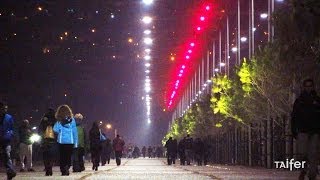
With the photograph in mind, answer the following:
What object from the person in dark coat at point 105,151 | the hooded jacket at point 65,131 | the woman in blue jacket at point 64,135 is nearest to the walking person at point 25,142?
the hooded jacket at point 65,131

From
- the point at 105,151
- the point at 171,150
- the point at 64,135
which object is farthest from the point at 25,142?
A: the point at 171,150

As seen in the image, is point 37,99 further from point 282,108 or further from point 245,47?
point 282,108

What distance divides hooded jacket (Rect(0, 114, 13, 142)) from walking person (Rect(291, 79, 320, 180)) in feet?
22.5

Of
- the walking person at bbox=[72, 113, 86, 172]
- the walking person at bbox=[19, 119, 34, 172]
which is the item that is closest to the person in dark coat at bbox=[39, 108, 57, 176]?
the walking person at bbox=[72, 113, 86, 172]

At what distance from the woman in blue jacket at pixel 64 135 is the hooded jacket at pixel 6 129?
4324 millimetres

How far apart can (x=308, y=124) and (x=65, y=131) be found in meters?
9.66

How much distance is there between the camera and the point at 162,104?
184125mm

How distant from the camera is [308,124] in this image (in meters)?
15.2

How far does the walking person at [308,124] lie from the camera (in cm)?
1520

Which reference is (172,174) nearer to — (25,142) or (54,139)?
(54,139)

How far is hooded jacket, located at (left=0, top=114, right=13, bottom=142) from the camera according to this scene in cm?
1844

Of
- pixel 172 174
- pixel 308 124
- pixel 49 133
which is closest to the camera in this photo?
pixel 308 124

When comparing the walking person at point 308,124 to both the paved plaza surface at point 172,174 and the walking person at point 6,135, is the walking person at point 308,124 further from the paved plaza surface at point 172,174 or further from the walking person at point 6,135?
the walking person at point 6,135

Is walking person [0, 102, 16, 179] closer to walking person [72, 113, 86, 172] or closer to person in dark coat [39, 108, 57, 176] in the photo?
person in dark coat [39, 108, 57, 176]
